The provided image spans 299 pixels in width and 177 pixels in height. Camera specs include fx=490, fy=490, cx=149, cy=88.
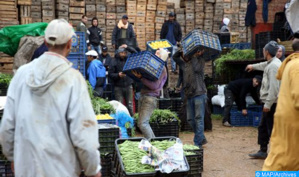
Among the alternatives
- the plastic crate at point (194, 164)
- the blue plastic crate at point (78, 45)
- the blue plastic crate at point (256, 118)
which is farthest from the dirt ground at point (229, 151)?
the blue plastic crate at point (78, 45)

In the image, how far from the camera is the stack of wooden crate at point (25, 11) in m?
17.9

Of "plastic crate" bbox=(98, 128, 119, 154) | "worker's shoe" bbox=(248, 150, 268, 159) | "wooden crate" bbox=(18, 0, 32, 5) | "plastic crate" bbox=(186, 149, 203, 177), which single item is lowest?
"worker's shoe" bbox=(248, 150, 268, 159)

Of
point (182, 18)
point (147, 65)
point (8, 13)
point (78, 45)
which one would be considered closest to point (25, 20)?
point (8, 13)

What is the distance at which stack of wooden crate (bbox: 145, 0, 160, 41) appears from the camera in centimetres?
2000

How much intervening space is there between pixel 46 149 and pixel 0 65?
563 inches

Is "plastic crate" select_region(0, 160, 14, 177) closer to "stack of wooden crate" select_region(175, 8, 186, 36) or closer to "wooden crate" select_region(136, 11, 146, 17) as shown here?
"wooden crate" select_region(136, 11, 146, 17)

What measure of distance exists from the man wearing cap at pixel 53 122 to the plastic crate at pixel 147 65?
4.76 metres

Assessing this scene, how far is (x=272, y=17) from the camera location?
16.7 meters

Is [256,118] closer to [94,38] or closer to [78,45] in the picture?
[78,45]

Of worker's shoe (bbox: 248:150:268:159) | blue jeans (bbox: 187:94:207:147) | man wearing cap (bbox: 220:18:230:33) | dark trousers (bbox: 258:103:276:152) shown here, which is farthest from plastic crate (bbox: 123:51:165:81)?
man wearing cap (bbox: 220:18:230:33)

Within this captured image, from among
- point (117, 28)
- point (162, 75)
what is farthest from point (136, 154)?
point (117, 28)

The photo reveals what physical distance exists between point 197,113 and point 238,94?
4205 mm

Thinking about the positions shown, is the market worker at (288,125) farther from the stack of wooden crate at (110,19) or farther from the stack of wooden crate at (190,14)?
the stack of wooden crate at (190,14)

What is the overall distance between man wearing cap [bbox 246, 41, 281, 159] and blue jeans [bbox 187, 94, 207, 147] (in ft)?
3.43
